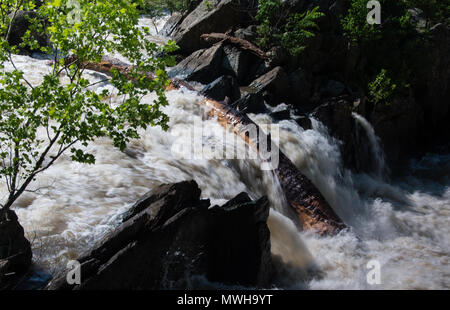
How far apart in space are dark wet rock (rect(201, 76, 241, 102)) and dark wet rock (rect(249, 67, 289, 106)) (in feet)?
3.41

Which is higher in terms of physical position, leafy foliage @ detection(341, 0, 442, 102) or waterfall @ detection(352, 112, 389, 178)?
leafy foliage @ detection(341, 0, 442, 102)

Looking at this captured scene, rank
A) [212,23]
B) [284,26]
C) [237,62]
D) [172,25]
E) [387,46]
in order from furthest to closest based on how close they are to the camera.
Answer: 1. [172,25]
2. [387,46]
3. [212,23]
4. [284,26]
5. [237,62]

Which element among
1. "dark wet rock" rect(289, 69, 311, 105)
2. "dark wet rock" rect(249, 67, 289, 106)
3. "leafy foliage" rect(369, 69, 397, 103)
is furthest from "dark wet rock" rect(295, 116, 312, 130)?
"leafy foliage" rect(369, 69, 397, 103)

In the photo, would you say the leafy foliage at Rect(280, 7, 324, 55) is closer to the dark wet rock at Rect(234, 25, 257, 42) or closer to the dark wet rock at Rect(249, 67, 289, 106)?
the dark wet rock at Rect(249, 67, 289, 106)

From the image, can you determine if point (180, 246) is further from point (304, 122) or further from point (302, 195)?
point (304, 122)

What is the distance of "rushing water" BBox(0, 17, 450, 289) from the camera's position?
4.76m

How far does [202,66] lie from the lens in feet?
39.8

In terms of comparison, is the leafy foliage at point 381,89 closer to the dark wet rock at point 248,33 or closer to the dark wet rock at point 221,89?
the dark wet rock at point 248,33

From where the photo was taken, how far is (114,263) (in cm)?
355

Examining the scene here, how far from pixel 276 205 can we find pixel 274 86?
5540 mm

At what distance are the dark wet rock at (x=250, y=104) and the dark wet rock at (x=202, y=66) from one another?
2264 mm

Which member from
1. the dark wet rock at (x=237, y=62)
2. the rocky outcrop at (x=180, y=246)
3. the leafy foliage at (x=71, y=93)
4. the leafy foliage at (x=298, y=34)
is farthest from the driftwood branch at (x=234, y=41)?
the leafy foliage at (x=71, y=93)

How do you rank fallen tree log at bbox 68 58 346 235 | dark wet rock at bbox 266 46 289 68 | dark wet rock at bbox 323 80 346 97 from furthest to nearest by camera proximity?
1. dark wet rock at bbox 323 80 346 97
2. dark wet rock at bbox 266 46 289 68
3. fallen tree log at bbox 68 58 346 235

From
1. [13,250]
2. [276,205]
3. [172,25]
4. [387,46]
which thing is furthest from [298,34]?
[13,250]
